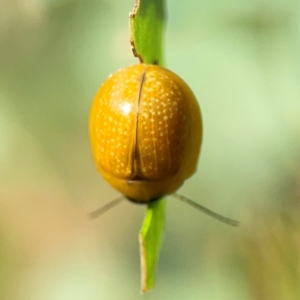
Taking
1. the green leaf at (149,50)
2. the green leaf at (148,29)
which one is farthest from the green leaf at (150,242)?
the green leaf at (148,29)

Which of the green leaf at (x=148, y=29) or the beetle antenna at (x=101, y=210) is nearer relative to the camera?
the green leaf at (x=148, y=29)

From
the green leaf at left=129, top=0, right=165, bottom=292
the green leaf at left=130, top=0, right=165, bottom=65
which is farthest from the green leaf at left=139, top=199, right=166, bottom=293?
the green leaf at left=130, top=0, right=165, bottom=65

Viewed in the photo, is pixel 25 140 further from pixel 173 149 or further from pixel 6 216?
pixel 173 149

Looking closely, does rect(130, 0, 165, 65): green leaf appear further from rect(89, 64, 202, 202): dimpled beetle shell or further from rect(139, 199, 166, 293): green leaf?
rect(139, 199, 166, 293): green leaf

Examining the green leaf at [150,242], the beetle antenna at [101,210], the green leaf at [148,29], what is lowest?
the beetle antenna at [101,210]

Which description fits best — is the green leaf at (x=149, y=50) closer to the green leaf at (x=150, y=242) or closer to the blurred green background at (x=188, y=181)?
the green leaf at (x=150, y=242)

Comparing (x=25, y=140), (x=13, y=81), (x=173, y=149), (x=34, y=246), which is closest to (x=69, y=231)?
(x=34, y=246)

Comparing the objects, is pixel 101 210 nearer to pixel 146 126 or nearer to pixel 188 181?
pixel 188 181

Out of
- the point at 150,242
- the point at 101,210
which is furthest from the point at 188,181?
the point at 150,242

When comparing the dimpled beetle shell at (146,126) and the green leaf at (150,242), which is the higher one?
the dimpled beetle shell at (146,126)
